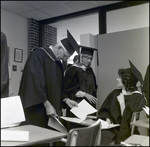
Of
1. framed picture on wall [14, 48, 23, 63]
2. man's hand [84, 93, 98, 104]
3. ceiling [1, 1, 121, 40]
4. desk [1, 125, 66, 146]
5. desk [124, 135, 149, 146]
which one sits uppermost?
ceiling [1, 1, 121, 40]

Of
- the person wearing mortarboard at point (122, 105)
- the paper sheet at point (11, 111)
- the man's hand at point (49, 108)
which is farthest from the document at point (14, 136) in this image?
the person wearing mortarboard at point (122, 105)

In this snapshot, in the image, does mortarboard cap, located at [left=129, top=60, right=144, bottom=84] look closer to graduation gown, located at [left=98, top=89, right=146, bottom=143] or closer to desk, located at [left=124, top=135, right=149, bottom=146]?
graduation gown, located at [left=98, top=89, right=146, bottom=143]

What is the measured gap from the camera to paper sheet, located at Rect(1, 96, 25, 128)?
1.74 metres

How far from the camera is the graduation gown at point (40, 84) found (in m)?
2.04

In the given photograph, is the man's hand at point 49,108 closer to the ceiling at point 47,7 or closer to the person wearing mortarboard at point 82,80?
the person wearing mortarboard at point 82,80

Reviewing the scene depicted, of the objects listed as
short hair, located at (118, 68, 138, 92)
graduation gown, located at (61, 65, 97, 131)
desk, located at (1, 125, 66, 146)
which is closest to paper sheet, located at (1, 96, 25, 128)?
desk, located at (1, 125, 66, 146)

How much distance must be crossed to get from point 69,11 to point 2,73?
0.96 metres

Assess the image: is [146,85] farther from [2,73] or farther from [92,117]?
[2,73]

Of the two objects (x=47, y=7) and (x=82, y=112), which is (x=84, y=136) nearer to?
(x=82, y=112)

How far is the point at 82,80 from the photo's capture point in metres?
2.09

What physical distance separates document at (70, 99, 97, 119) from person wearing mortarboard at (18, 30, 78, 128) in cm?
18

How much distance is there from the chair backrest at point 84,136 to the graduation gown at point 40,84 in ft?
2.29

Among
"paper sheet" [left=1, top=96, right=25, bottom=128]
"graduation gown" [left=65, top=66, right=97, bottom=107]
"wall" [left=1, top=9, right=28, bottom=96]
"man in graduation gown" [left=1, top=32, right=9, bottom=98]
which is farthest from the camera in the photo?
"graduation gown" [left=65, top=66, right=97, bottom=107]

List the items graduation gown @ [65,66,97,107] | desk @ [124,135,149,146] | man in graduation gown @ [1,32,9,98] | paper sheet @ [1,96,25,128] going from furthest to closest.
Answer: graduation gown @ [65,66,97,107] → man in graduation gown @ [1,32,9,98] → paper sheet @ [1,96,25,128] → desk @ [124,135,149,146]
